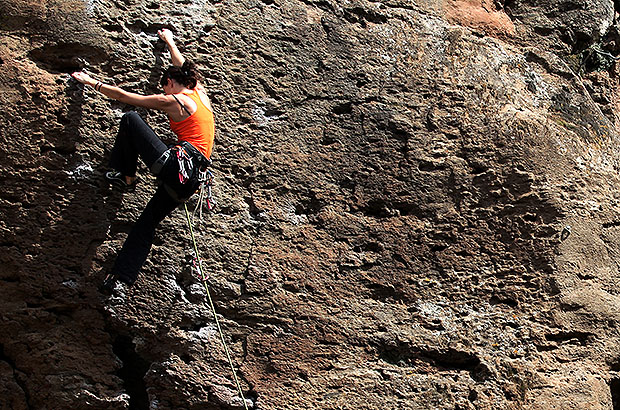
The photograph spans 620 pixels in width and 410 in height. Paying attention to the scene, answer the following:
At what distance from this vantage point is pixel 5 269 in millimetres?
5047

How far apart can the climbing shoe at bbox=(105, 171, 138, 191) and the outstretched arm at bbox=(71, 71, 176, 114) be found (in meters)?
0.55

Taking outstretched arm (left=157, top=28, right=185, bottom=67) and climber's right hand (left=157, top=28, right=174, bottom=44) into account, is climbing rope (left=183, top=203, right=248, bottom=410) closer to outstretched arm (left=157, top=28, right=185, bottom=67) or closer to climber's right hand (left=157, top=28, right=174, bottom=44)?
outstretched arm (left=157, top=28, right=185, bottom=67)

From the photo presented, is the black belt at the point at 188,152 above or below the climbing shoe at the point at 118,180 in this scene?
above

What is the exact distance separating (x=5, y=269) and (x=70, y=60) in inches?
62.4

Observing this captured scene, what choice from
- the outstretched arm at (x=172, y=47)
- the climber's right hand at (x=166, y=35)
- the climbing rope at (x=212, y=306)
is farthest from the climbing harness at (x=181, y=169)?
the climber's right hand at (x=166, y=35)

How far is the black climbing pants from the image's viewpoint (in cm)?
494

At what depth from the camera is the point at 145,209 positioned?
5035 millimetres

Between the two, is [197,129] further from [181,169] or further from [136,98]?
[136,98]

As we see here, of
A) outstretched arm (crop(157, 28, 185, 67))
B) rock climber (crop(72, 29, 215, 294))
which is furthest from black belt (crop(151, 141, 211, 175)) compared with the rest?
outstretched arm (crop(157, 28, 185, 67))

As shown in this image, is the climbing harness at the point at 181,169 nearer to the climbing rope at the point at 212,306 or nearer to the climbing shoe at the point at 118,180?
the climbing rope at the point at 212,306

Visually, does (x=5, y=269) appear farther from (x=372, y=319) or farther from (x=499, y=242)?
(x=499, y=242)

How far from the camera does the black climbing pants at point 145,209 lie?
194 inches

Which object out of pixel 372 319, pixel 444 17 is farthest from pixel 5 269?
pixel 444 17

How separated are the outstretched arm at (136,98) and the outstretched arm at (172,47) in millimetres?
523
